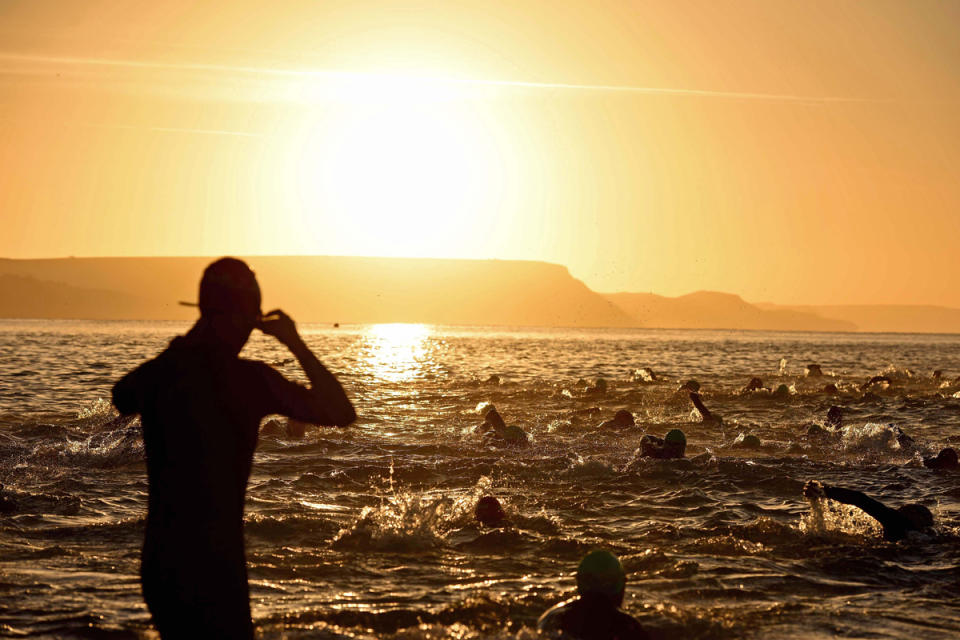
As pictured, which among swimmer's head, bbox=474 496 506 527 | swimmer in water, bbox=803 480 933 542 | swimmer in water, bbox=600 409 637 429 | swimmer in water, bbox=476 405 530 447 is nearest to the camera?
swimmer in water, bbox=803 480 933 542

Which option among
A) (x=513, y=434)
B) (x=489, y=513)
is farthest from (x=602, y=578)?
(x=513, y=434)

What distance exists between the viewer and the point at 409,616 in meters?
8.38

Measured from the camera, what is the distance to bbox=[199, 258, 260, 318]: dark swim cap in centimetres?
454

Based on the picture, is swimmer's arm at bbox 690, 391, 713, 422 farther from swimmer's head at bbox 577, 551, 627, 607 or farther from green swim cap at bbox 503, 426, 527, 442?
swimmer's head at bbox 577, 551, 627, 607

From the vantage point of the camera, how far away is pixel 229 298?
4.56 metres

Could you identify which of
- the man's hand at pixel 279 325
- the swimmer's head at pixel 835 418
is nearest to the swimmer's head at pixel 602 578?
the man's hand at pixel 279 325

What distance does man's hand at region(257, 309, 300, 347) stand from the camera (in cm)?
468

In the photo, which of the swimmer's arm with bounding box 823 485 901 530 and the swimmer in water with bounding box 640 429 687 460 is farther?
the swimmer in water with bounding box 640 429 687 460

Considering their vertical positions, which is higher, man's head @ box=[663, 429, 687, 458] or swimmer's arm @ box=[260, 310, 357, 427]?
swimmer's arm @ box=[260, 310, 357, 427]

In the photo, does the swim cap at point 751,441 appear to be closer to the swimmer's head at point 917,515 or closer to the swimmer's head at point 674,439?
the swimmer's head at point 674,439

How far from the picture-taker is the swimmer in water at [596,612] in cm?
728

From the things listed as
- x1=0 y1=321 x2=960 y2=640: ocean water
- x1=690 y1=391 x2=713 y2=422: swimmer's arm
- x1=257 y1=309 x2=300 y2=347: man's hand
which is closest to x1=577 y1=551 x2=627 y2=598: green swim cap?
x1=0 y1=321 x2=960 y2=640: ocean water

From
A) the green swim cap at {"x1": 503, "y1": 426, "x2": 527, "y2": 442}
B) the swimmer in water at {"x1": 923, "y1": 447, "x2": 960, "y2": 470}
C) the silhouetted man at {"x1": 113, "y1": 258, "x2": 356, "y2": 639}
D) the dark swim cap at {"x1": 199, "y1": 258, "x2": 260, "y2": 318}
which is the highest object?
the dark swim cap at {"x1": 199, "y1": 258, "x2": 260, "y2": 318}

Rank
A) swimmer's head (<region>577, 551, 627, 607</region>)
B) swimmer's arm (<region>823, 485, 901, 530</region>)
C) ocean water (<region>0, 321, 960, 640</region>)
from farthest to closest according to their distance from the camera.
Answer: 1. swimmer's arm (<region>823, 485, 901, 530</region>)
2. ocean water (<region>0, 321, 960, 640</region>)
3. swimmer's head (<region>577, 551, 627, 607</region>)
